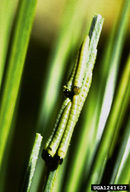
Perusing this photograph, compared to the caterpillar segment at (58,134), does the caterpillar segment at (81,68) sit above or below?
above

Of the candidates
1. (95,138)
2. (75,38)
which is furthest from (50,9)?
(95,138)

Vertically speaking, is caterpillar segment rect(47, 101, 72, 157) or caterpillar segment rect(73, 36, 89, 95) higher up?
caterpillar segment rect(73, 36, 89, 95)

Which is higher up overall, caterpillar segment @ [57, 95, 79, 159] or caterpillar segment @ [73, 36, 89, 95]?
caterpillar segment @ [73, 36, 89, 95]

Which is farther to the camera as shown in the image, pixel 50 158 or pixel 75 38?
pixel 75 38

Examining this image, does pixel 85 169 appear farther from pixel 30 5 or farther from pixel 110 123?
pixel 30 5
